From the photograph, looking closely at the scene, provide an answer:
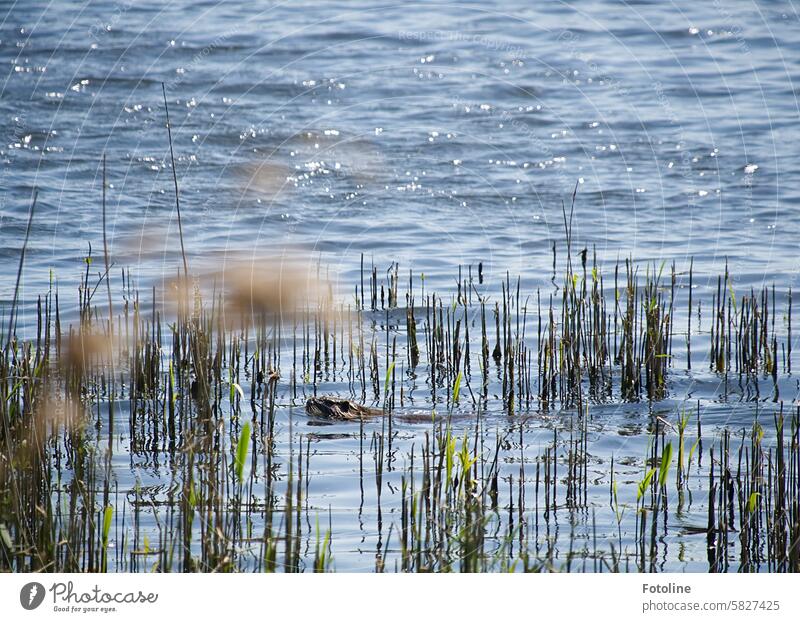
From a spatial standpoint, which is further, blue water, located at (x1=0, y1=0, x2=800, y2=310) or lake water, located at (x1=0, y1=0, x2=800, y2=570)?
blue water, located at (x1=0, y1=0, x2=800, y2=310)

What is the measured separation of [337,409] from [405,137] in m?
9.93

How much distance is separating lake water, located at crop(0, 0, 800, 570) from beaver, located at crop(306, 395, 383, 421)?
2.65 m

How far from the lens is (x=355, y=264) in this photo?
1027 centimetres

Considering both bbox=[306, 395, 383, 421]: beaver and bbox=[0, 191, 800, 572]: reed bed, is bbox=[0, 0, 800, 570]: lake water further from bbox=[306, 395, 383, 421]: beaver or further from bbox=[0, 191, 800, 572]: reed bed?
bbox=[306, 395, 383, 421]: beaver

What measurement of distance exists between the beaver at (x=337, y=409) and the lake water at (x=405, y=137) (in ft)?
8.68

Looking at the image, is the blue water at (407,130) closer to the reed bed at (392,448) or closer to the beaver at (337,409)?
the reed bed at (392,448)

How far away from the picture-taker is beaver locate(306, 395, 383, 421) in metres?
6.02

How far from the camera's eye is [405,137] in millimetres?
15438

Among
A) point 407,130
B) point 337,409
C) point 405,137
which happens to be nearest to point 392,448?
point 337,409

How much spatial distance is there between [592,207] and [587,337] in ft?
19.0

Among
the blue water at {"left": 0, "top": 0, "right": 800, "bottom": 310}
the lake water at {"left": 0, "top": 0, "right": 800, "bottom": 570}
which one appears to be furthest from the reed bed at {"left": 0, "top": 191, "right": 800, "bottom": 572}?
the blue water at {"left": 0, "top": 0, "right": 800, "bottom": 310}

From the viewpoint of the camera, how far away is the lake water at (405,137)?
1076cm
